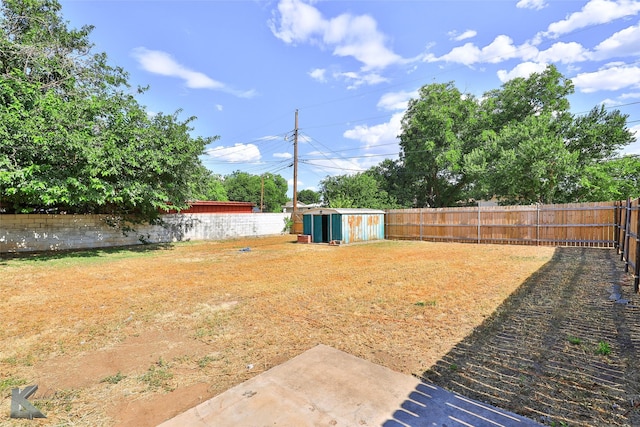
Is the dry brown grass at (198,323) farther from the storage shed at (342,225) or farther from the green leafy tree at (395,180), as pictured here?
the green leafy tree at (395,180)

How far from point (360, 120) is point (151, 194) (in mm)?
16204

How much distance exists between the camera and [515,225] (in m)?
13.0

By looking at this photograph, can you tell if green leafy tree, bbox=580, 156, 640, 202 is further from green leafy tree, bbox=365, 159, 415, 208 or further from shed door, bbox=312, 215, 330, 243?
shed door, bbox=312, 215, 330, 243

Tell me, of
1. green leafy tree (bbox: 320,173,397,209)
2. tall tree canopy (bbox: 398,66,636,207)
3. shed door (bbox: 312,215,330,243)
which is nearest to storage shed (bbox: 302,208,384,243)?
shed door (bbox: 312,215,330,243)

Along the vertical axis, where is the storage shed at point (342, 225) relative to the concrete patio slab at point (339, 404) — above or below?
above

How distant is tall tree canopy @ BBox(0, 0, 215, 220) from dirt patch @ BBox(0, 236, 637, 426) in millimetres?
2740

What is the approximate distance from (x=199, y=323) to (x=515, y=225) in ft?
45.0

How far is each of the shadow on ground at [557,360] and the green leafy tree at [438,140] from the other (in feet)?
61.1

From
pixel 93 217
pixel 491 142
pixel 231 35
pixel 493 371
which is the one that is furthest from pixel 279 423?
pixel 491 142

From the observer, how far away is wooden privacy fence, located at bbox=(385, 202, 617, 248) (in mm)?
11227

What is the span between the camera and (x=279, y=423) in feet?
6.57

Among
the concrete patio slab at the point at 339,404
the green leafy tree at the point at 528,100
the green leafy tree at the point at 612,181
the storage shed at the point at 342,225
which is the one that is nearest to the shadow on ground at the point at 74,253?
the storage shed at the point at 342,225

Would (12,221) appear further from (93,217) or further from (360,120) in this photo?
(360,120)

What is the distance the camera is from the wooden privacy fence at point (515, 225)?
36.8 ft
